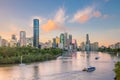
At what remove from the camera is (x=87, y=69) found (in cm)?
2984

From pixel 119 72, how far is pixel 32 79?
10.3m

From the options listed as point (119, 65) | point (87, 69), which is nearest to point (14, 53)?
point (87, 69)

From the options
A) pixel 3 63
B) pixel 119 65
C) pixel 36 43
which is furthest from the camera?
pixel 36 43

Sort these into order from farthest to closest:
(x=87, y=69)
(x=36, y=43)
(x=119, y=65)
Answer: (x=36, y=43) < (x=87, y=69) < (x=119, y=65)

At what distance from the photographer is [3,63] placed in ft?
129

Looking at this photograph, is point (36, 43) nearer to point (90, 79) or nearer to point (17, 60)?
point (17, 60)

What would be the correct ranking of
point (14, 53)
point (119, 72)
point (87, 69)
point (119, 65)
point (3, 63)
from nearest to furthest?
1. point (119, 72)
2. point (119, 65)
3. point (87, 69)
4. point (3, 63)
5. point (14, 53)

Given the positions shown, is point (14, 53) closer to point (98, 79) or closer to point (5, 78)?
point (5, 78)

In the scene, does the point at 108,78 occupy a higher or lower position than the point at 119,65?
lower

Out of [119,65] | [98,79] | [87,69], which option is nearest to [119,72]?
[119,65]

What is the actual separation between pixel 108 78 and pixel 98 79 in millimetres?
1150

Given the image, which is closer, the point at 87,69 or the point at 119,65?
the point at 119,65

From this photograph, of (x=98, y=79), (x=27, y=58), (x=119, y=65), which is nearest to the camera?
(x=119, y=65)

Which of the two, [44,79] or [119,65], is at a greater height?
[119,65]
